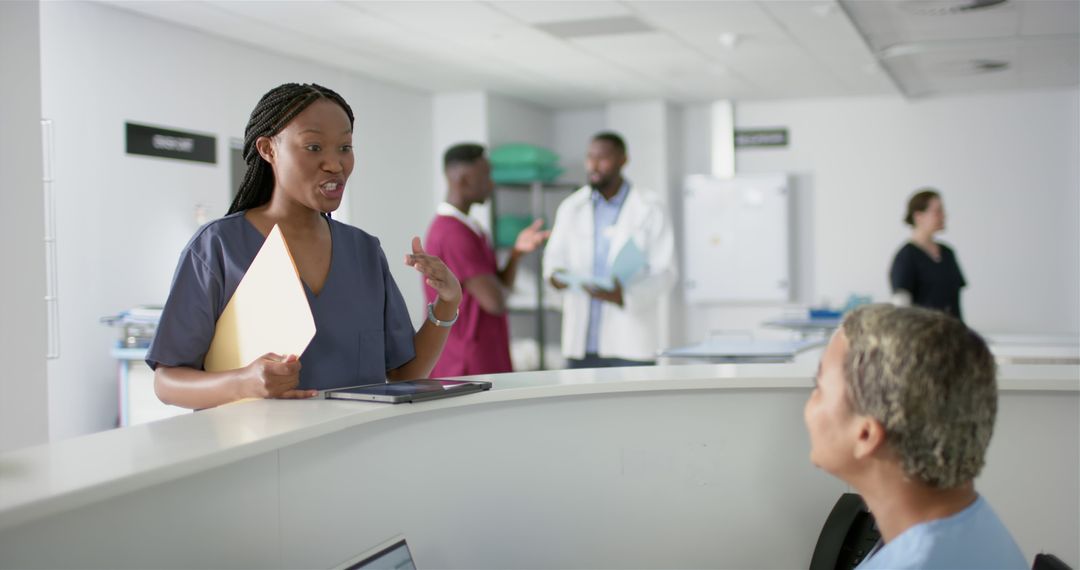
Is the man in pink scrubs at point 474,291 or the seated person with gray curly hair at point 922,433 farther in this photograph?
the man in pink scrubs at point 474,291

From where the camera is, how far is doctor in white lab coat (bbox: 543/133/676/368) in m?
4.99

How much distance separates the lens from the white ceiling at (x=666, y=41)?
5.14 metres

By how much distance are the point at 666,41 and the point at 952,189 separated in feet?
12.2

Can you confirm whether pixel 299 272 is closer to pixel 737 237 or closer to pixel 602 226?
pixel 602 226

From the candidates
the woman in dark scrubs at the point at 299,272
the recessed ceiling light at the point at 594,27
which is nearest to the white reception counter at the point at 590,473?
the woman in dark scrubs at the point at 299,272

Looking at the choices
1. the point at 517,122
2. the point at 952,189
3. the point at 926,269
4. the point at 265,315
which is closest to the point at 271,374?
the point at 265,315

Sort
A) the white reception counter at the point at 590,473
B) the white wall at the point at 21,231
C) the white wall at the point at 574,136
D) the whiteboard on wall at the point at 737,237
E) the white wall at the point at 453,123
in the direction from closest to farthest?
the white reception counter at the point at 590,473, the white wall at the point at 21,231, the white wall at the point at 453,123, the whiteboard on wall at the point at 737,237, the white wall at the point at 574,136

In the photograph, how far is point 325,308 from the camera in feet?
5.87

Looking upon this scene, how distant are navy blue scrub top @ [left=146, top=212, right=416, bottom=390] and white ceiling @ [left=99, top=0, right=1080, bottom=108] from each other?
333 centimetres

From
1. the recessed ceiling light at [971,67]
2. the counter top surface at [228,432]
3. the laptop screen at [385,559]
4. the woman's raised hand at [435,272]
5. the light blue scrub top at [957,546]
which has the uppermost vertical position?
the recessed ceiling light at [971,67]

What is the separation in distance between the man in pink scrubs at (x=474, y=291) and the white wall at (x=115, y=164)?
76.0 inches

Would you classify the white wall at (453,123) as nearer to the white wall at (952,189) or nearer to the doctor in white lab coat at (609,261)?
the white wall at (952,189)

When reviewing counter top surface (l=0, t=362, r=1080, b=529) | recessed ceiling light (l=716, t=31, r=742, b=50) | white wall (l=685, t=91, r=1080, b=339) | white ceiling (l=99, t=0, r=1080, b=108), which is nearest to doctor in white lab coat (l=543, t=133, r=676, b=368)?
white ceiling (l=99, t=0, r=1080, b=108)

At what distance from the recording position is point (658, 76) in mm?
7352
